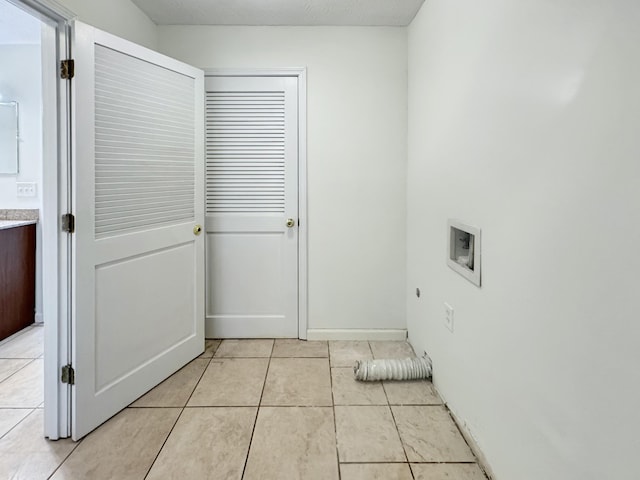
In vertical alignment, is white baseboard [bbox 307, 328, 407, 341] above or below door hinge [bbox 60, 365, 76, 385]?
below

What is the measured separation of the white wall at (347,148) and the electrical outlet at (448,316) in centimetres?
95

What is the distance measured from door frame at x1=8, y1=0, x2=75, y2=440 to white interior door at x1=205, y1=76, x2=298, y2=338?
1298mm

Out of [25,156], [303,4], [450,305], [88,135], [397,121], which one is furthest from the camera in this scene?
[25,156]

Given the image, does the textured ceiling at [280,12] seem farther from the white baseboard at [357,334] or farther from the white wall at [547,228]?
the white baseboard at [357,334]

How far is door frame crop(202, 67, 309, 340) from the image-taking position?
9.94ft

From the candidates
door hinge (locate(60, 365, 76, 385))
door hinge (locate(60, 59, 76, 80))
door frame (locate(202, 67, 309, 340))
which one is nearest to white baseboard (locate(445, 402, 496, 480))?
door frame (locate(202, 67, 309, 340))

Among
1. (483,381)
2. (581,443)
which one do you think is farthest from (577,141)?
(483,381)

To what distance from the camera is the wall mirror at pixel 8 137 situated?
355 centimetres

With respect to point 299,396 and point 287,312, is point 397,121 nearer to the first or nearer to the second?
point 287,312

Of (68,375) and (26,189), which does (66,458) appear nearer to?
(68,375)

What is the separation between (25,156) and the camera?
3.59 meters

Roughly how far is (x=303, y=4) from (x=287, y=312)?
2173mm

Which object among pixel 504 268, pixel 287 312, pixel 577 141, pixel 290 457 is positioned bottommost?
pixel 290 457

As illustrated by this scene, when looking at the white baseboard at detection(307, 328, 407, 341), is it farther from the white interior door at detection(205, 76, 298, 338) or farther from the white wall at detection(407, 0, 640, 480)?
the white wall at detection(407, 0, 640, 480)
